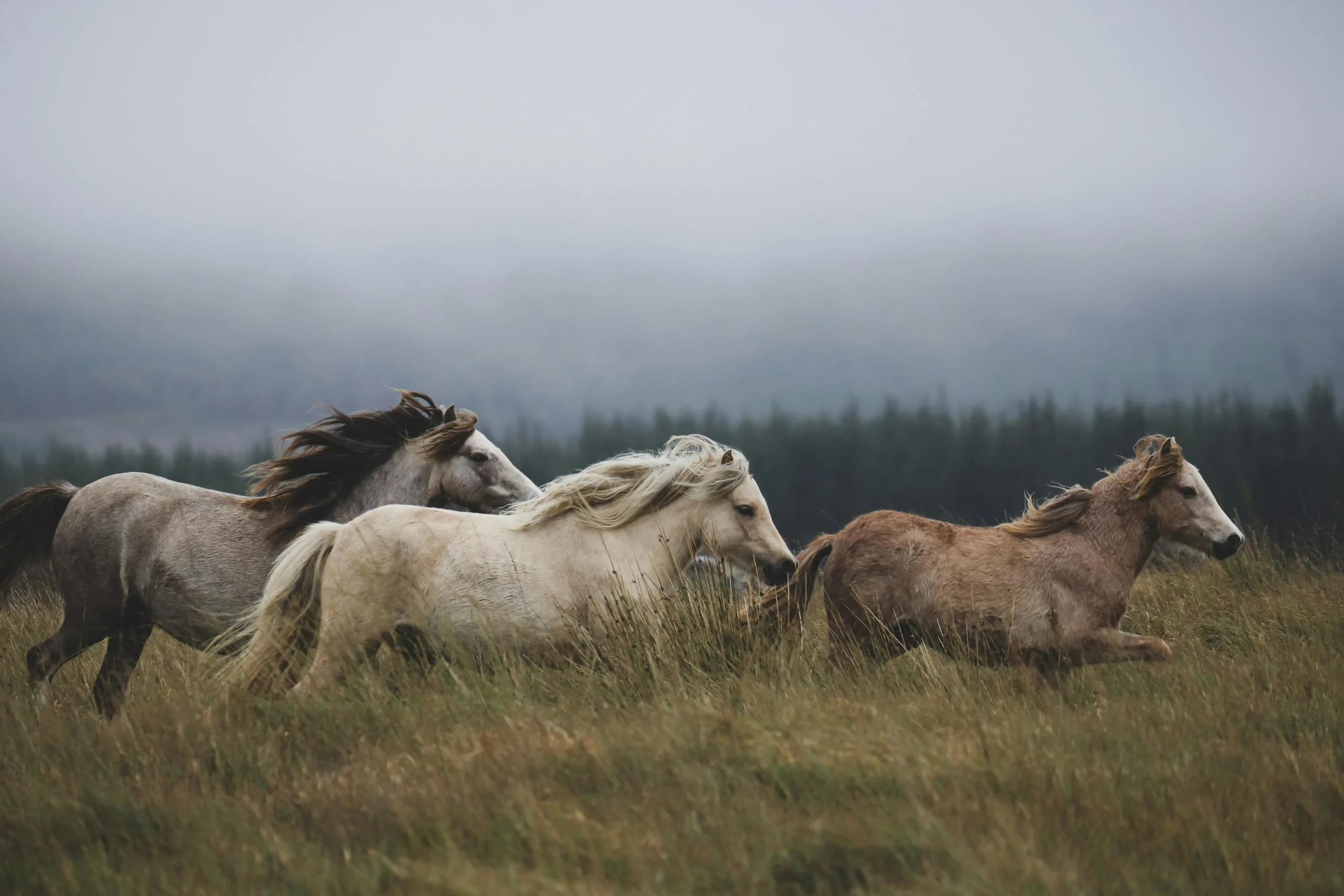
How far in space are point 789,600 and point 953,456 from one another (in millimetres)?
54333

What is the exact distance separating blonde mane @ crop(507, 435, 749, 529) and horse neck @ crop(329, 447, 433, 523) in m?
1.40

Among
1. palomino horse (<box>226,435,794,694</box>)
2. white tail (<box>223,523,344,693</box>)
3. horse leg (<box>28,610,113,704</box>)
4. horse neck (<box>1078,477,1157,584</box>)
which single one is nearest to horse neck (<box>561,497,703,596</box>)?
palomino horse (<box>226,435,794,694</box>)

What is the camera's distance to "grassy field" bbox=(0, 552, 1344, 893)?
2707 mm

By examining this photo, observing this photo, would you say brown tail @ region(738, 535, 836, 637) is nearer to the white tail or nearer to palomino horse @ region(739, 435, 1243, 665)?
palomino horse @ region(739, 435, 1243, 665)

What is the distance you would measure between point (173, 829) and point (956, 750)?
2672mm

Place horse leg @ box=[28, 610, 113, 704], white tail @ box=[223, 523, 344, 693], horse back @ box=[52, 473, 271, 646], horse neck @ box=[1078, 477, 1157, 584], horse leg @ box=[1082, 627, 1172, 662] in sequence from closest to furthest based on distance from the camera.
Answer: white tail @ box=[223, 523, 344, 693] < horse leg @ box=[1082, 627, 1172, 662] < horse neck @ box=[1078, 477, 1157, 584] < horse leg @ box=[28, 610, 113, 704] < horse back @ box=[52, 473, 271, 646]

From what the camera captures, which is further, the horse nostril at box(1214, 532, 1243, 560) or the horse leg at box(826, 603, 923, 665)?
the horse nostril at box(1214, 532, 1243, 560)

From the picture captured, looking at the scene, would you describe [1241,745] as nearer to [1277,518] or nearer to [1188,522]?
[1188,522]

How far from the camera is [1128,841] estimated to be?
9.26 feet

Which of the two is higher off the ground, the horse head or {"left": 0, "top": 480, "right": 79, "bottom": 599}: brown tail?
{"left": 0, "top": 480, "right": 79, "bottom": 599}: brown tail

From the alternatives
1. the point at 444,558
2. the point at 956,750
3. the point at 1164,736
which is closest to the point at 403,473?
the point at 444,558

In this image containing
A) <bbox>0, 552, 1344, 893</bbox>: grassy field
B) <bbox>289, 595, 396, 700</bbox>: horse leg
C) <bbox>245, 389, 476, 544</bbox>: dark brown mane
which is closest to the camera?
<bbox>0, 552, 1344, 893</bbox>: grassy field

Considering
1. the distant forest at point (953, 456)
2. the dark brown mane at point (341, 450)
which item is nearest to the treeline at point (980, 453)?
the distant forest at point (953, 456)

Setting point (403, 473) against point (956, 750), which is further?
point (403, 473)
